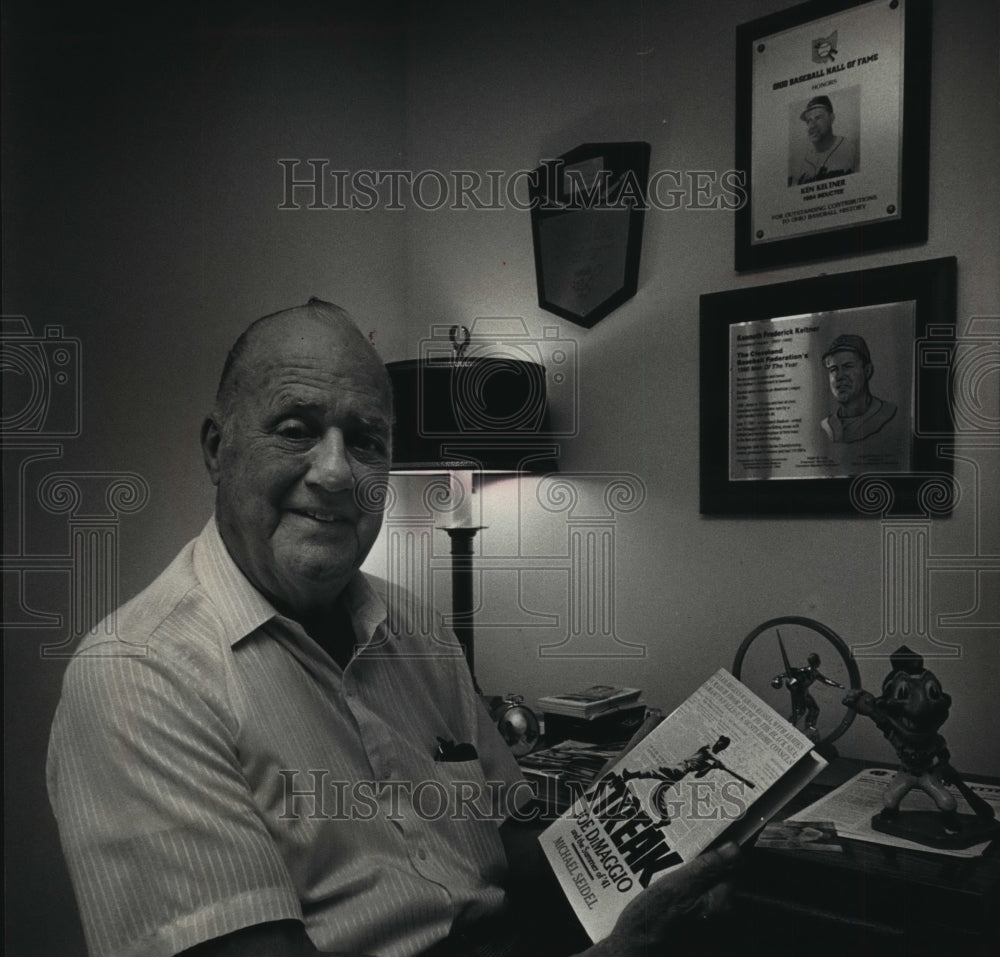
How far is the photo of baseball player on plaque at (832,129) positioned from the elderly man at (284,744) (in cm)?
99

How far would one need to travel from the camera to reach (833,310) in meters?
1.57

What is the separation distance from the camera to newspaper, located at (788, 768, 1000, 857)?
108cm

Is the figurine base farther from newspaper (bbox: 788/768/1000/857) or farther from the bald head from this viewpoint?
the bald head

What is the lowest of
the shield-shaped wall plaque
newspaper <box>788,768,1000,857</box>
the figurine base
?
newspaper <box>788,768,1000,857</box>

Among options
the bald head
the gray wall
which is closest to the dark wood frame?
the gray wall

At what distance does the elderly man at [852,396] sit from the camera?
1525 millimetres

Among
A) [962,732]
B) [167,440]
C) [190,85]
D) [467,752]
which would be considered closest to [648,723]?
[467,752]

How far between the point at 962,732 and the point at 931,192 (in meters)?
0.98

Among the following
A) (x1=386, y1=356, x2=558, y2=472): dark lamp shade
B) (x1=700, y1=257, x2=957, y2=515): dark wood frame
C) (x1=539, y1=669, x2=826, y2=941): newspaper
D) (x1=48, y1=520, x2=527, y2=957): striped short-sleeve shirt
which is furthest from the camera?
(x1=386, y1=356, x2=558, y2=472): dark lamp shade

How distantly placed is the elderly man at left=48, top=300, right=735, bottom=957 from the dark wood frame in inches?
31.6

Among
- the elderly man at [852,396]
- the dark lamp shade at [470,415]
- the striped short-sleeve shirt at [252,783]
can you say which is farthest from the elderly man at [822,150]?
the striped short-sleeve shirt at [252,783]

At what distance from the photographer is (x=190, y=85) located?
1308 millimetres

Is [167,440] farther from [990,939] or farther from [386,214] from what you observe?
[990,939]

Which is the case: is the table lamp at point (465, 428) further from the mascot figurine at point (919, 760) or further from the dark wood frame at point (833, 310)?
the mascot figurine at point (919, 760)
